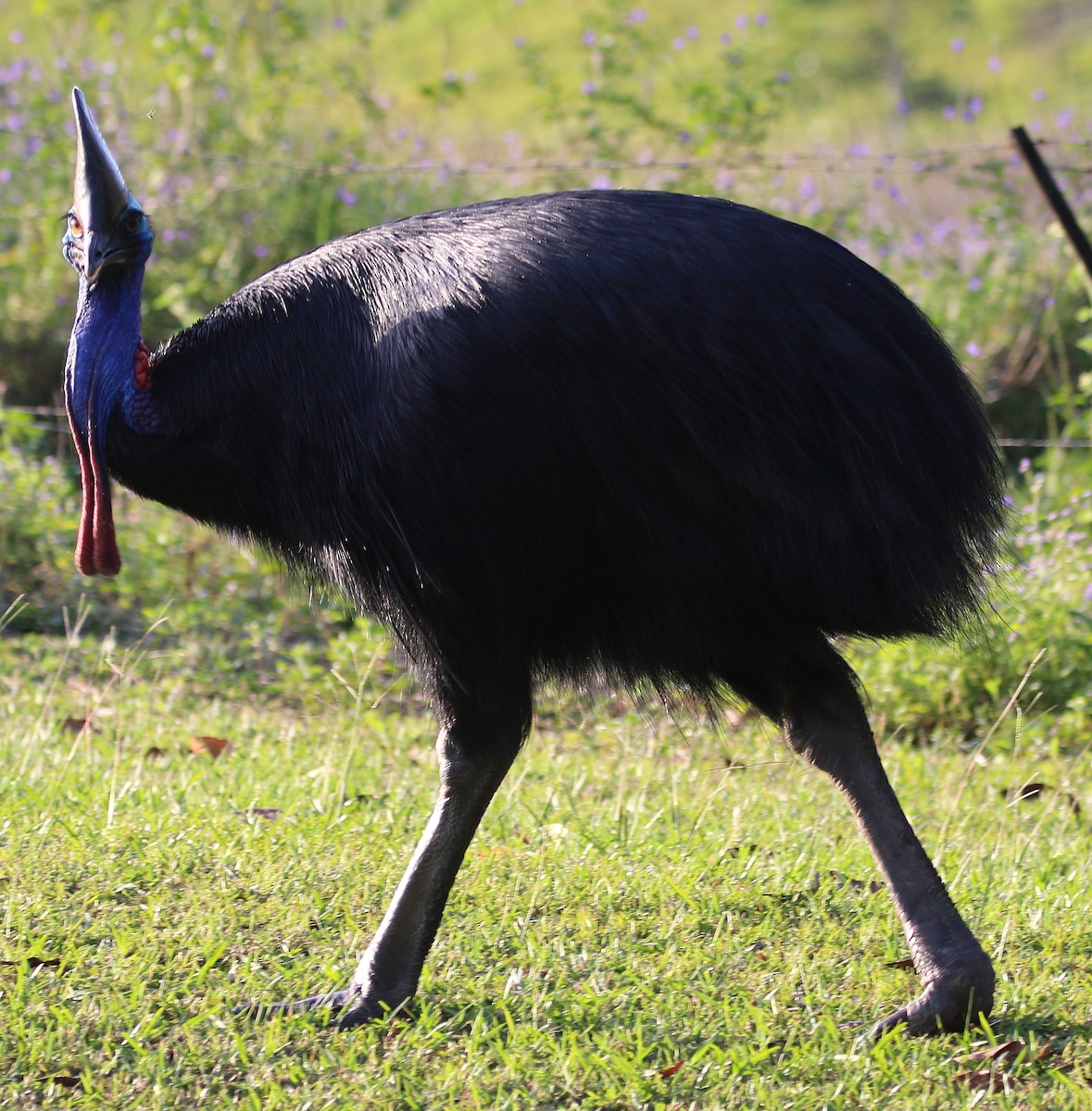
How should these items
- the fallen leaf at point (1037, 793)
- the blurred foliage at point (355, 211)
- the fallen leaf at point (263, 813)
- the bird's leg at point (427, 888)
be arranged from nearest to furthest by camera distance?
the bird's leg at point (427, 888)
the fallen leaf at point (263, 813)
the fallen leaf at point (1037, 793)
the blurred foliage at point (355, 211)

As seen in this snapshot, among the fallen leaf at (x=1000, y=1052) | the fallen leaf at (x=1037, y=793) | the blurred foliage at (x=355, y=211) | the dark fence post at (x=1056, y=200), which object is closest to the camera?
the fallen leaf at (x=1000, y=1052)

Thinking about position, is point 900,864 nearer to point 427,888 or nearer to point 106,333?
point 427,888

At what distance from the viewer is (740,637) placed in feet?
8.86

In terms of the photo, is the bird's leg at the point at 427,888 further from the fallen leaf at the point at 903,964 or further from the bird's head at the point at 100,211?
the bird's head at the point at 100,211

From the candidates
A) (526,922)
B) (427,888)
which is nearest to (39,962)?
(427,888)

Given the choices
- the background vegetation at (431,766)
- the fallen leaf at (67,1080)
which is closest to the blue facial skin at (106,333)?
the background vegetation at (431,766)

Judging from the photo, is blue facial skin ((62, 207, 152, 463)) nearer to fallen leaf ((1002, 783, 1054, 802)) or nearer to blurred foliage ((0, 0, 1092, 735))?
blurred foliage ((0, 0, 1092, 735))

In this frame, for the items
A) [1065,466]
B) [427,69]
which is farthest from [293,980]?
[427,69]

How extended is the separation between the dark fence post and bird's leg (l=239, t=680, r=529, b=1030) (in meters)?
2.69

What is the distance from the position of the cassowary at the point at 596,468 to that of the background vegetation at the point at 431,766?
23 centimetres

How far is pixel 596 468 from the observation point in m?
2.56

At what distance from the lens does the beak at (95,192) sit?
2967mm

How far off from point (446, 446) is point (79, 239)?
1001 millimetres

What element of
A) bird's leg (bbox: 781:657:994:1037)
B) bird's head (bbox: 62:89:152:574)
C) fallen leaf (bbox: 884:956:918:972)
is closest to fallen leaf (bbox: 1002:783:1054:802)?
fallen leaf (bbox: 884:956:918:972)
